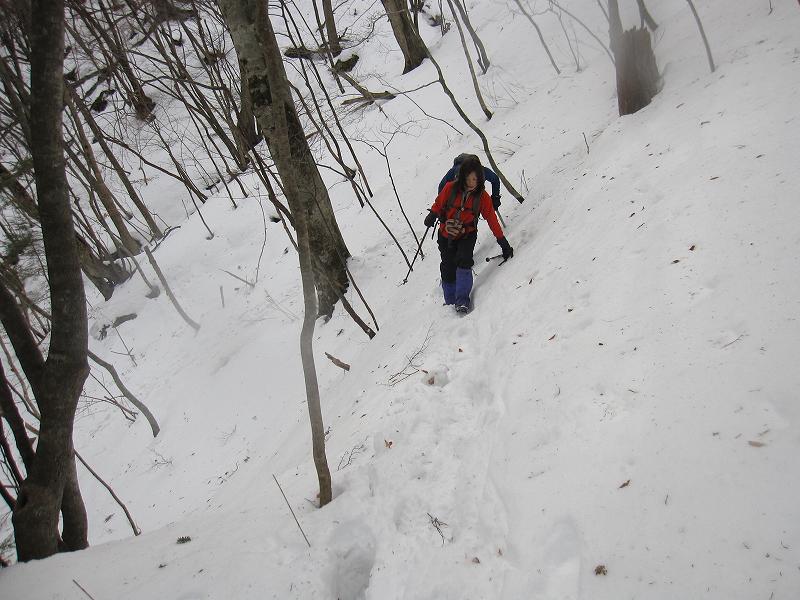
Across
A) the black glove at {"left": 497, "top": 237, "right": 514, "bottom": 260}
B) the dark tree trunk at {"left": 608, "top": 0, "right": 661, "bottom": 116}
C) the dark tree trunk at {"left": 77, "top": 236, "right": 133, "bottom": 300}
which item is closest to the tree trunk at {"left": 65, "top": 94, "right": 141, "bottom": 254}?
the dark tree trunk at {"left": 77, "top": 236, "right": 133, "bottom": 300}

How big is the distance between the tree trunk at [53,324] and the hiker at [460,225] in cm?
296

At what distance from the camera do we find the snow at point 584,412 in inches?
73.5

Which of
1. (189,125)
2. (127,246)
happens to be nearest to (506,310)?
(127,246)

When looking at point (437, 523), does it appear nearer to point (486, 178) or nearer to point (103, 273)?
point (486, 178)

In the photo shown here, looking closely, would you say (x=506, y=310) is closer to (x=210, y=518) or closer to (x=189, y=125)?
(x=210, y=518)

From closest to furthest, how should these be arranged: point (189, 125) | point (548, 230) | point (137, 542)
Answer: point (137, 542)
point (548, 230)
point (189, 125)

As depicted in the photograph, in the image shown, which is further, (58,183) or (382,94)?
(382,94)

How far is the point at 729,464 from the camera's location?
6.11ft

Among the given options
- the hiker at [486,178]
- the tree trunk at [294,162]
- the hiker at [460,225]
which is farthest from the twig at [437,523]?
the hiker at [486,178]

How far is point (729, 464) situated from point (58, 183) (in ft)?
11.6

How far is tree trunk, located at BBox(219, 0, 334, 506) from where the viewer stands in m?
2.15

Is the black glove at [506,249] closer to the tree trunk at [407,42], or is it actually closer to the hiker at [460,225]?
the hiker at [460,225]

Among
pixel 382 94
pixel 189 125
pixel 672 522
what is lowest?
pixel 672 522

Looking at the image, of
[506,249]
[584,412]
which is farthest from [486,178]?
[584,412]
